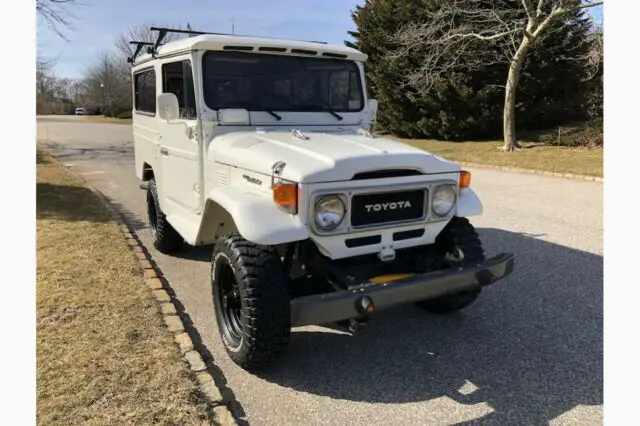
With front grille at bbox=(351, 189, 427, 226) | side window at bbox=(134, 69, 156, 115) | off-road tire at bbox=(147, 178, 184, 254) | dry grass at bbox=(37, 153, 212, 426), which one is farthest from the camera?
off-road tire at bbox=(147, 178, 184, 254)

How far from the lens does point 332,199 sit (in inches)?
132

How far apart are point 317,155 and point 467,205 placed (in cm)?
122

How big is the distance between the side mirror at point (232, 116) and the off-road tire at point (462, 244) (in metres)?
1.89

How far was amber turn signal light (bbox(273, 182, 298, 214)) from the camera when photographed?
3305 millimetres

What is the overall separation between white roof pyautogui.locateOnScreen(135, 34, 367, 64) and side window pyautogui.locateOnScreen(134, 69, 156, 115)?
35.7 inches

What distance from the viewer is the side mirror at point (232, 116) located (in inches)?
174

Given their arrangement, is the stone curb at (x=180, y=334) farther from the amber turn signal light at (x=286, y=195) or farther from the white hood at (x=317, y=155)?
the white hood at (x=317, y=155)

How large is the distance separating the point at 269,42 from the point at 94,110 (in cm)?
6640

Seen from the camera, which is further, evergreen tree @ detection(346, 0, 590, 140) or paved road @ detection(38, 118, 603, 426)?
evergreen tree @ detection(346, 0, 590, 140)

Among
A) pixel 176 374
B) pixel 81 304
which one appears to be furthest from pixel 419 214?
pixel 81 304

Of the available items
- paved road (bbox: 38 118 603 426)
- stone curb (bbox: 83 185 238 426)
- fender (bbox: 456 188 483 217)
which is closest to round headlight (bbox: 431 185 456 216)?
fender (bbox: 456 188 483 217)

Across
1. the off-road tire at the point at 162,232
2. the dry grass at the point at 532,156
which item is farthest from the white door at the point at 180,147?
the dry grass at the point at 532,156

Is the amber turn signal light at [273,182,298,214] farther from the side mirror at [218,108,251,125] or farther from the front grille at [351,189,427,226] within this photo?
the side mirror at [218,108,251,125]

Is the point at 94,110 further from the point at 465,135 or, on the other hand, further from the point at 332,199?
the point at 332,199
